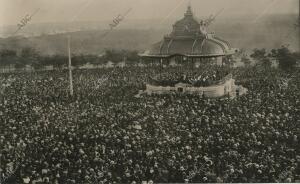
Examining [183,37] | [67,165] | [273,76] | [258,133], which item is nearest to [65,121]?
[67,165]

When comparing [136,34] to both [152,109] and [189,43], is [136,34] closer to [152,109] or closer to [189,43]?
[189,43]

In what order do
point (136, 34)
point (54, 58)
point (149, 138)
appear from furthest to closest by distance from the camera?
point (136, 34) < point (54, 58) < point (149, 138)

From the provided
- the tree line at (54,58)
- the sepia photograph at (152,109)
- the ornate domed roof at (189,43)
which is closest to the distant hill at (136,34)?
the sepia photograph at (152,109)

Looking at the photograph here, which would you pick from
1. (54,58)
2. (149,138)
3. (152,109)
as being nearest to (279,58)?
(152,109)

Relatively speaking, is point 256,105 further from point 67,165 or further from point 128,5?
point 67,165

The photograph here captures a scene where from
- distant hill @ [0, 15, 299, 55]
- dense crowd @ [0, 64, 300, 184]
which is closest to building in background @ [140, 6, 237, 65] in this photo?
distant hill @ [0, 15, 299, 55]

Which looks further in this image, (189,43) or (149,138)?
(189,43)
